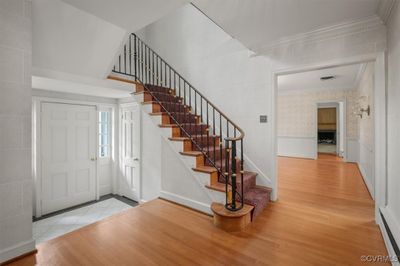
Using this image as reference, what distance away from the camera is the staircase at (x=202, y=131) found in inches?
105

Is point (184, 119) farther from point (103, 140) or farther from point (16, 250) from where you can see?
point (16, 250)

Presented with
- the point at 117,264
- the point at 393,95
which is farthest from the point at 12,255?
the point at 393,95

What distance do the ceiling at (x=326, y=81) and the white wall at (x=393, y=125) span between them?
96.3 inches

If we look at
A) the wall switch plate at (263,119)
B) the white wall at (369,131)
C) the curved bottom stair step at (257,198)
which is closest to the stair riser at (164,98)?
the wall switch plate at (263,119)

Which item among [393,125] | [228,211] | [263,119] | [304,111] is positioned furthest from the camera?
[304,111]

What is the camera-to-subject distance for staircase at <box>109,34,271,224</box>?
2678mm

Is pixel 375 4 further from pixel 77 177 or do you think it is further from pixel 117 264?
pixel 77 177

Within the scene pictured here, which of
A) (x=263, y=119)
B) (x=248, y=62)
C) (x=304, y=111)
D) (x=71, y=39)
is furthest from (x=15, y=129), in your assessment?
(x=304, y=111)

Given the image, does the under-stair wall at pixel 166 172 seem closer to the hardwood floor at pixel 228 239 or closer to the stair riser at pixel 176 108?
the hardwood floor at pixel 228 239

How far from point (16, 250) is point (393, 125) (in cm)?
395

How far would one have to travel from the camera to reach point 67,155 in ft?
14.1

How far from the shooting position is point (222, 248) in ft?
6.82

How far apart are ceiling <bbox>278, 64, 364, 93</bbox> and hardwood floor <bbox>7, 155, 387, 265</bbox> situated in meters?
2.98

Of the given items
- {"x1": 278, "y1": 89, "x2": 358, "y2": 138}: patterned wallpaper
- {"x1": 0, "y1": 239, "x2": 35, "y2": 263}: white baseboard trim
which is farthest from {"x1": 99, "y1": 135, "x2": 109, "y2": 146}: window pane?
{"x1": 278, "y1": 89, "x2": 358, "y2": 138}: patterned wallpaper
